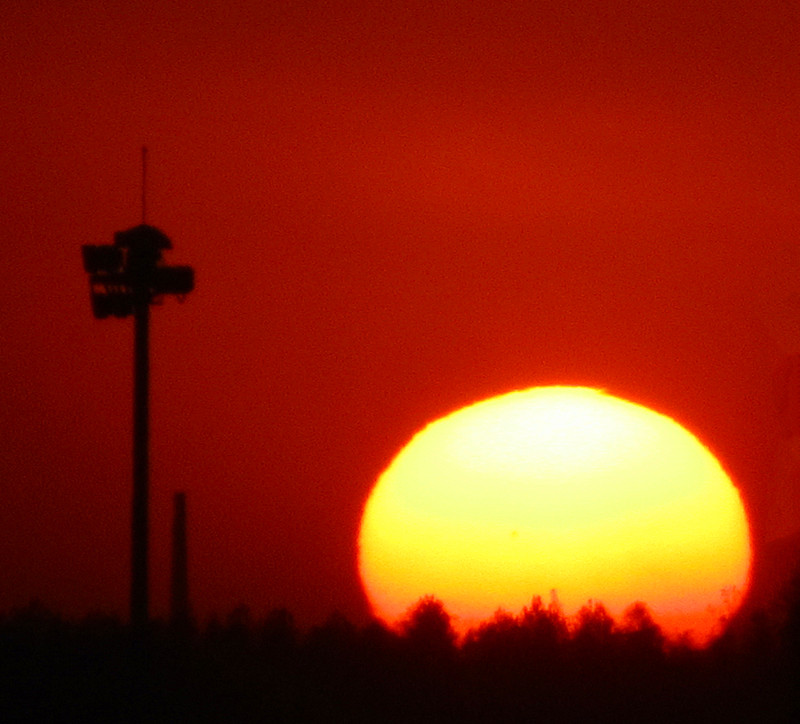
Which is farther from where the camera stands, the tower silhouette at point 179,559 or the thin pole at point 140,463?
the tower silhouette at point 179,559

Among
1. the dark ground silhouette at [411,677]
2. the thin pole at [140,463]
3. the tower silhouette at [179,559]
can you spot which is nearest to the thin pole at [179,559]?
the tower silhouette at [179,559]

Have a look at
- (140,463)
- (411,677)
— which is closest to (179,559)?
(140,463)

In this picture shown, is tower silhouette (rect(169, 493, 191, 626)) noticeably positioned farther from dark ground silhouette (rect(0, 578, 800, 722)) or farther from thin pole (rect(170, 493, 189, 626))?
dark ground silhouette (rect(0, 578, 800, 722))

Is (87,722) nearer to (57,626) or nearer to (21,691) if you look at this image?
(21,691)

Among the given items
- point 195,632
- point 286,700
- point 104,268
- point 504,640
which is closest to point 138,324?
point 104,268

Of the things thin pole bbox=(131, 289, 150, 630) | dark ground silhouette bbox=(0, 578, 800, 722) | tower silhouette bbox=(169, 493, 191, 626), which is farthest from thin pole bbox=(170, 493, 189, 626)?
dark ground silhouette bbox=(0, 578, 800, 722)

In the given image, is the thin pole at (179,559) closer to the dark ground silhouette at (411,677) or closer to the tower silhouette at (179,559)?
the tower silhouette at (179,559)
